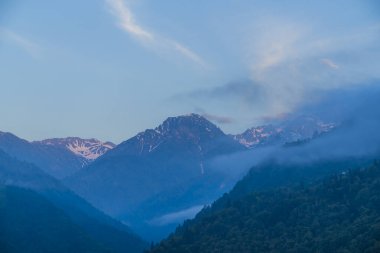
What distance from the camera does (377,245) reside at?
18175 centimetres

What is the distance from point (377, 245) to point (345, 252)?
12.6 metres

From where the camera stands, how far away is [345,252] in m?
192
